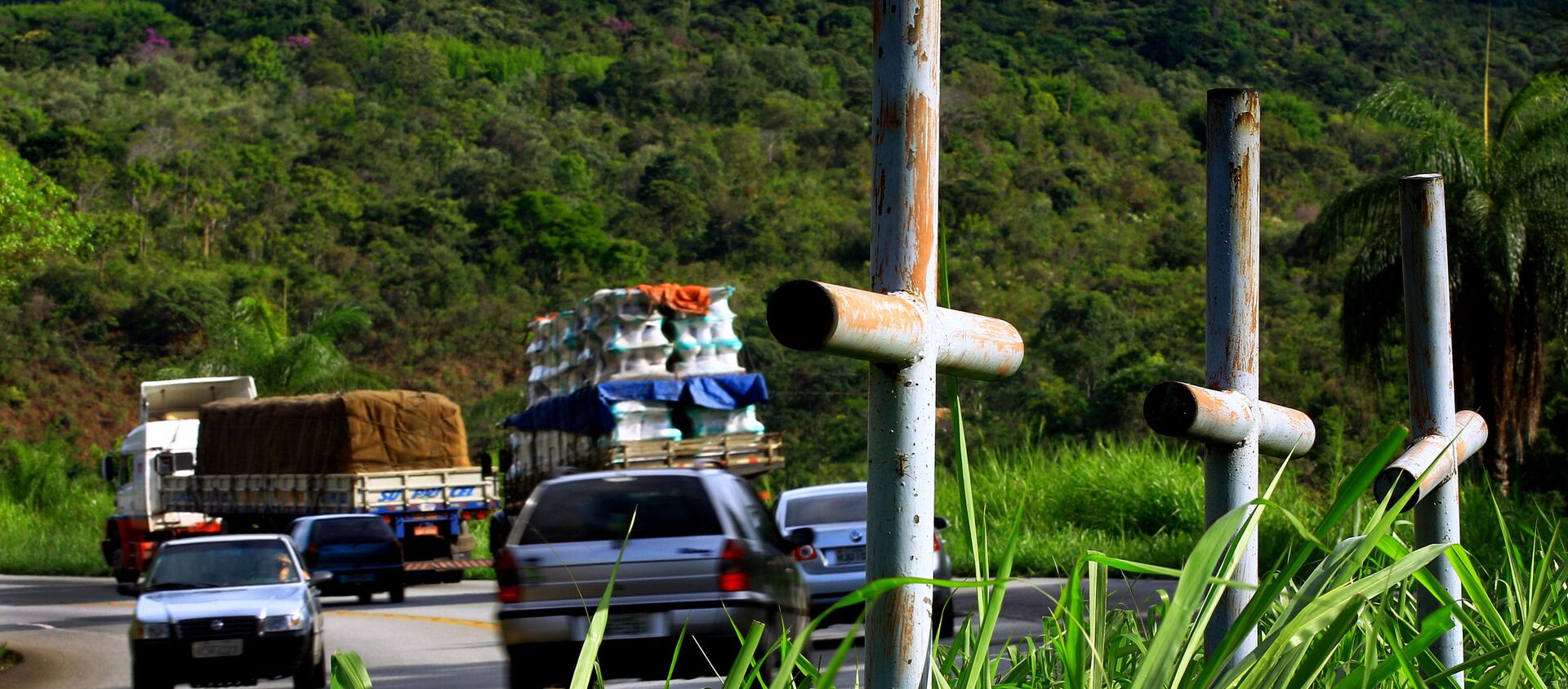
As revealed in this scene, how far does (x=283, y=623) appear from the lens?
39.0 ft

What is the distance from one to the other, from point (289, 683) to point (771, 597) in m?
5.39

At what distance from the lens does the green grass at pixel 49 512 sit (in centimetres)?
3400

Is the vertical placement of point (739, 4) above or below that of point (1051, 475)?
above

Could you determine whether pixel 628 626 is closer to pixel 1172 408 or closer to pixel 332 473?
pixel 1172 408

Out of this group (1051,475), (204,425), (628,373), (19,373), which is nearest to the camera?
(1051,475)

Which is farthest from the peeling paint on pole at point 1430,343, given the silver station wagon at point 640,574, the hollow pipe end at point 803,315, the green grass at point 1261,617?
the silver station wagon at point 640,574

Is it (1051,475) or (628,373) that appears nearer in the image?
(1051,475)

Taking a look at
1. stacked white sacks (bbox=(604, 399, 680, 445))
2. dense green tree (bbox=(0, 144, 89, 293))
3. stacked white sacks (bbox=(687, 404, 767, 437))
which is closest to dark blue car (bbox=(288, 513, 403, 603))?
stacked white sacks (bbox=(604, 399, 680, 445))

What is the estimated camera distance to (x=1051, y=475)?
22078mm

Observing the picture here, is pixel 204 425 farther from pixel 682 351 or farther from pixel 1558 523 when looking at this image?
pixel 1558 523

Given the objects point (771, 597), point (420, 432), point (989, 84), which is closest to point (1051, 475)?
point (420, 432)

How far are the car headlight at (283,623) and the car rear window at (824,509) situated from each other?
14.3 feet

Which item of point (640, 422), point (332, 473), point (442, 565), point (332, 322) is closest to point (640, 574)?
point (640, 422)

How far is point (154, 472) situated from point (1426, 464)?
27901 mm
